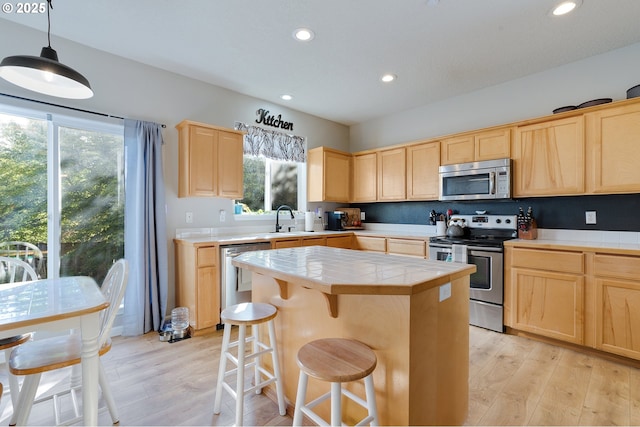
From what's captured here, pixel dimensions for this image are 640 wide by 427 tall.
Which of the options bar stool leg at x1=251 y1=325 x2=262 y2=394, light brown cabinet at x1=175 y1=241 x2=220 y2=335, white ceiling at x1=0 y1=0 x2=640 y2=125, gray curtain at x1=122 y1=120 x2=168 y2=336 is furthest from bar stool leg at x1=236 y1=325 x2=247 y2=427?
white ceiling at x1=0 y1=0 x2=640 y2=125

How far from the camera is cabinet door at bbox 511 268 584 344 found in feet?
8.48

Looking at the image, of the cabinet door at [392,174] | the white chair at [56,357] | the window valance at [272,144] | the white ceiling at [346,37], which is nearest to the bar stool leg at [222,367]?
the white chair at [56,357]

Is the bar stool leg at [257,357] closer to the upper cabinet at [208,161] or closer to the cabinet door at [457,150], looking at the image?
the upper cabinet at [208,161]

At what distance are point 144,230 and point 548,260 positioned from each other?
388cm

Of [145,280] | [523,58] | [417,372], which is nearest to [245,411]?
[417,372]

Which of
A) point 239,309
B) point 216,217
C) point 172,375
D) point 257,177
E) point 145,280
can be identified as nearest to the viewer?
point 239,309

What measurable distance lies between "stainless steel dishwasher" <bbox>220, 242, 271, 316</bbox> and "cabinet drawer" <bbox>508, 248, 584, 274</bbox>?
2.75m

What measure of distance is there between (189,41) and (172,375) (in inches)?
110

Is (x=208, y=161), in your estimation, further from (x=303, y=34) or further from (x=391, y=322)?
(x=391, y=322)

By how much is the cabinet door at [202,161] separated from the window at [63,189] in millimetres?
687

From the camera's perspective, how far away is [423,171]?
400 cm

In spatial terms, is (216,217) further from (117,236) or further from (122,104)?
(122,104)

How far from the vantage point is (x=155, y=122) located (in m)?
3.16

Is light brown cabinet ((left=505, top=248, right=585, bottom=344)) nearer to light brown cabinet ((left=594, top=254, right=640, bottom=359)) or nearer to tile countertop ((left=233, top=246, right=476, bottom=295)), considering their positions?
light brown cabinet ((left=594, top=254, right=640, bottom=359))
